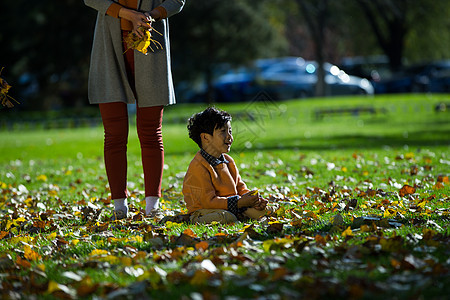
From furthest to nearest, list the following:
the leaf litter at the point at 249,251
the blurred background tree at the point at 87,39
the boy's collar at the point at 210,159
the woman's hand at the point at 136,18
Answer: the blurred background tree at the point at 87,39 → the boy's collar at the point at 210,159 → the woman's hand at the point at 136,18 → the leaf litter at the point at 249,251

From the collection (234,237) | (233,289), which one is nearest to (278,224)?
(234,237)

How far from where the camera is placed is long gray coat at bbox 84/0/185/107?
15.6 feet

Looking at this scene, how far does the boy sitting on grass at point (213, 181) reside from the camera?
450cm

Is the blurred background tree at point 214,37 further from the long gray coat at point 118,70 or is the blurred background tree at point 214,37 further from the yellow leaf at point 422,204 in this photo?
the yellow leaf at point 422,204

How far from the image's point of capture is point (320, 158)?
894cm

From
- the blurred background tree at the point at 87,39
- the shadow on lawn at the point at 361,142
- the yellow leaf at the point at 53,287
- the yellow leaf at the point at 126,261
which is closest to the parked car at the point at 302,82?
the blurred background tree at the point at 87,39

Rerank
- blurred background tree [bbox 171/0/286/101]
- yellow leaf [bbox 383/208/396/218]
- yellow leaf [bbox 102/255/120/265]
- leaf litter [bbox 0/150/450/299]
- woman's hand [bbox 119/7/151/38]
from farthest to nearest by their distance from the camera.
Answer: blurred background tree [bbox 171/0/286/101]
woman's hand [bbox 119/7/151/38]
yellow leaf [bbox 383/208/396/218]
yellow leaf [bbox 102/255/120/265]
leaf litter [bbox 0/150/450/299]

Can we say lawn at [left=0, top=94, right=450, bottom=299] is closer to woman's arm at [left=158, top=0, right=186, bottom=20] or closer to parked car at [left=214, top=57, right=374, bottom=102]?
woman's arm at [left=158, top=0, right=186, bottom=20]

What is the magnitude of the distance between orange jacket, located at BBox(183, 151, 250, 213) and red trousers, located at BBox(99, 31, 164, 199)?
440mm

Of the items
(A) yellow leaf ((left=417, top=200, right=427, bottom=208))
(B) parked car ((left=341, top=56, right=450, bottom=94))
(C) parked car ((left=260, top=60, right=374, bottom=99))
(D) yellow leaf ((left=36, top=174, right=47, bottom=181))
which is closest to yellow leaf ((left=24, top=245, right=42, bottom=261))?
(A) yellow leaf ((left=417, top=200, right=427, bottom=208))

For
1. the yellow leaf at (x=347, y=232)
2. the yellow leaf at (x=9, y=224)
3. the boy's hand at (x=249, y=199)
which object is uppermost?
the boy's hand at (x=249, y=199)

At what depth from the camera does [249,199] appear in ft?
14.5

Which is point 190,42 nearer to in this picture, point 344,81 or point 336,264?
point 344,81

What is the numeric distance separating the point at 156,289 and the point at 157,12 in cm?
247
